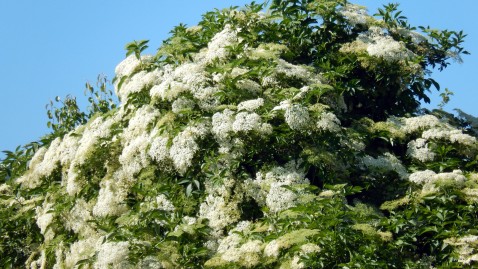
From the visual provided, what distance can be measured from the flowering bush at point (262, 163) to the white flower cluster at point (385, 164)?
0.9 inches

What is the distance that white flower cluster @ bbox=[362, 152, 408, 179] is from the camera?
9641 mm

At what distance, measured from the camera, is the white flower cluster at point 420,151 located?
32.3ft

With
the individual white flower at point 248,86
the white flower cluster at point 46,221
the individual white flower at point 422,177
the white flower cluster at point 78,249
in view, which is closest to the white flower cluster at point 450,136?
the individual white flower at point 422,177

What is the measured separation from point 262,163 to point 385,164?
1636mm

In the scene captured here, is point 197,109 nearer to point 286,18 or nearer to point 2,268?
point 286,18

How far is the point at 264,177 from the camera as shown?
9.01m

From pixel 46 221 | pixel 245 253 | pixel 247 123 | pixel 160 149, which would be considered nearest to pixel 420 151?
pixel 247 123

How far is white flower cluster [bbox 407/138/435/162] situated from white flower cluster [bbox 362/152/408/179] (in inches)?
10.1

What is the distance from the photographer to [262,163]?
364 inches

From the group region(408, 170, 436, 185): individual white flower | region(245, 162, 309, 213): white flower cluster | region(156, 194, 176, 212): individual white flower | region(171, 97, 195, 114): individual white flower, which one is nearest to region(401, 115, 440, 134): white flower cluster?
region(408, 170, 436, 185): individual white flower

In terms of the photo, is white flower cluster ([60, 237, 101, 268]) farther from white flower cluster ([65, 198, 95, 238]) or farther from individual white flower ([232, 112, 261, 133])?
individual white flower ([232, 112, 261, 133])

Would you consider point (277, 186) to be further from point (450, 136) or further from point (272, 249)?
point (450, 136)

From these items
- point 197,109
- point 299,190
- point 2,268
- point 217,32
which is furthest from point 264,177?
point 2,268

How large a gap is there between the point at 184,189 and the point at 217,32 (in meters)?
2.95
